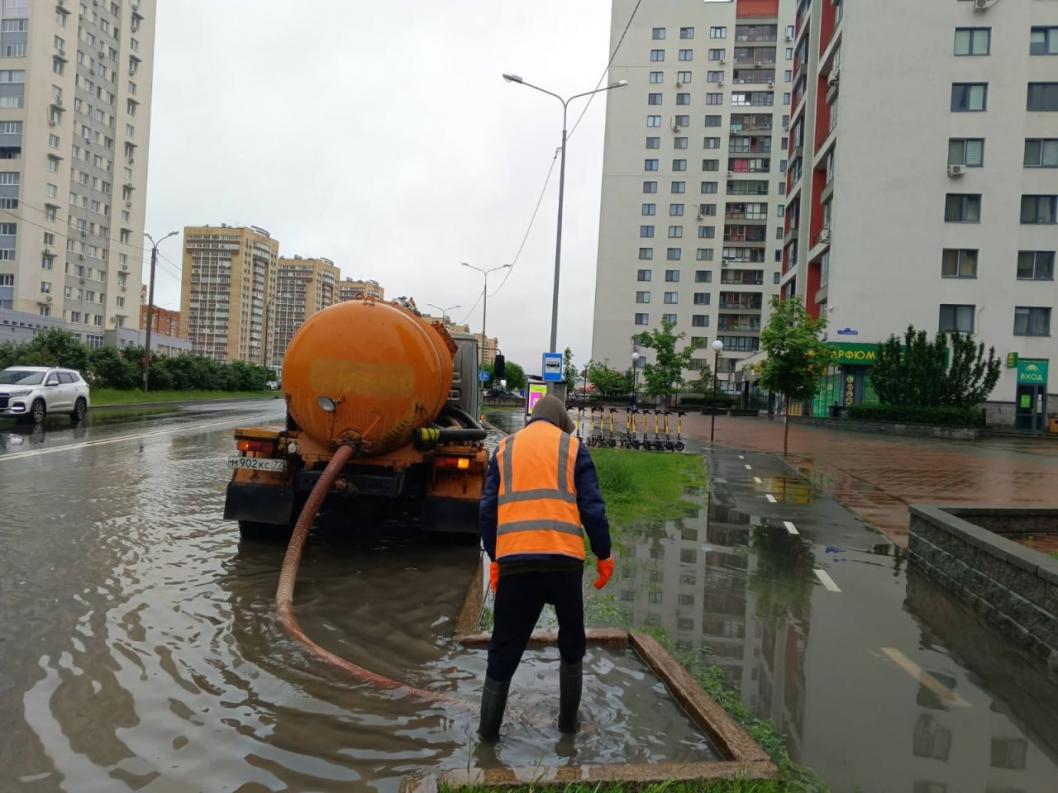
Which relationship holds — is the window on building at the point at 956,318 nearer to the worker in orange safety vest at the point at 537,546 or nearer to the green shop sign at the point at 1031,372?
the green shop sign at the point at 1031,372

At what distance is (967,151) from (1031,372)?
38.3ft

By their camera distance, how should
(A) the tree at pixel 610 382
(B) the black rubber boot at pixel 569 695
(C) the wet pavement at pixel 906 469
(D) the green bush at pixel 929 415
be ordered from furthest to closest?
1. (A) the tree at pixel 610 382
2. (D) the green bush at pixel 929 415
3. (C) the wet pavement at pixel 906 469
4. (B) the black rubber boot at pixel 569 695

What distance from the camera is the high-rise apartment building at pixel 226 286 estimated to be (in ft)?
367

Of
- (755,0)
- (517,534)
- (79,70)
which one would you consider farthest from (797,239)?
(79,70)

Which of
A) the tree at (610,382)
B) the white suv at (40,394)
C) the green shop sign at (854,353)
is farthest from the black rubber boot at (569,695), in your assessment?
the tree at (610,382)

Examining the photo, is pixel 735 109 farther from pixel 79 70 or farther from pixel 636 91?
pixel 79 70

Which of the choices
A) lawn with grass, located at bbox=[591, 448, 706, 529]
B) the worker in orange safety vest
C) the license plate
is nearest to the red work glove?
the worker in orange safety vest

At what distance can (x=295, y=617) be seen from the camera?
590cm

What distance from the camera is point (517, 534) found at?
3889 millimetres

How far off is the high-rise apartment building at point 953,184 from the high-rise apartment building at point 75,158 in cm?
6219

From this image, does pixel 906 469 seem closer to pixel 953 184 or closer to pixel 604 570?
pixel 604 570

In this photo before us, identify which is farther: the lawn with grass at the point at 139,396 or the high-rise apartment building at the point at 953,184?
the high-rise apartment building at the point at 953,184

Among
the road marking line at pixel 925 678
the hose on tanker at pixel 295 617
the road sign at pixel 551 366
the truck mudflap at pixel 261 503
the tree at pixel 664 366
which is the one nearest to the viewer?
the hose on tanker at pixel 295 617

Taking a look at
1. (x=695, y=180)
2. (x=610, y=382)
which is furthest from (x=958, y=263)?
(x=695, y=180)
